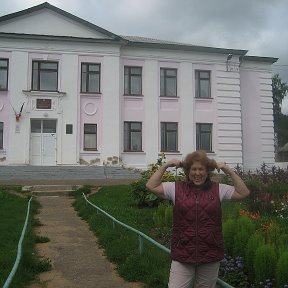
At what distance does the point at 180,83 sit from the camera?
1065 inches

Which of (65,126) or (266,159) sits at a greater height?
(65,126)

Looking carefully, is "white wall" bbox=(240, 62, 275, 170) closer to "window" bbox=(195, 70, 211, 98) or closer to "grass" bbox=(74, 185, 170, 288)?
"window" bbox=(195, 70, 211, 98)

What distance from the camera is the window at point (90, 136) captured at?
25.3 meters

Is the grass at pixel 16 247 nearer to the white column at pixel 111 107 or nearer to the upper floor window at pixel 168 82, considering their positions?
the white column at pixel 111 107

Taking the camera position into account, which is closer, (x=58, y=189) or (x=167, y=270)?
(x=167, y=270)

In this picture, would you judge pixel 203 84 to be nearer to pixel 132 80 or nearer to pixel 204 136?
pixel 204 136

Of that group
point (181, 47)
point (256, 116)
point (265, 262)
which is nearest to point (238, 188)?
point (265, 262)

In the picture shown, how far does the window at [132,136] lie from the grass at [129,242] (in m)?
12.1

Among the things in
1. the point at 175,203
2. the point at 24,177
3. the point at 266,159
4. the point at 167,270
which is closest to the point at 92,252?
the point at 167,270

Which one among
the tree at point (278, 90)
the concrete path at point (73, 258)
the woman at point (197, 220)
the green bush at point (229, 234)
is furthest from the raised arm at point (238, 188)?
the tree at point (278, 90)

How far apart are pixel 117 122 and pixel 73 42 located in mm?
5260

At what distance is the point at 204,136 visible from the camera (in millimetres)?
27203

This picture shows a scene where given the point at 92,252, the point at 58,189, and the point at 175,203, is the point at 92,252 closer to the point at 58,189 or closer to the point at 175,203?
the point at 175,203

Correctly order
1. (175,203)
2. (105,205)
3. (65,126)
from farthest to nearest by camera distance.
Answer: (65,126) → (105,205) → (175,203)
